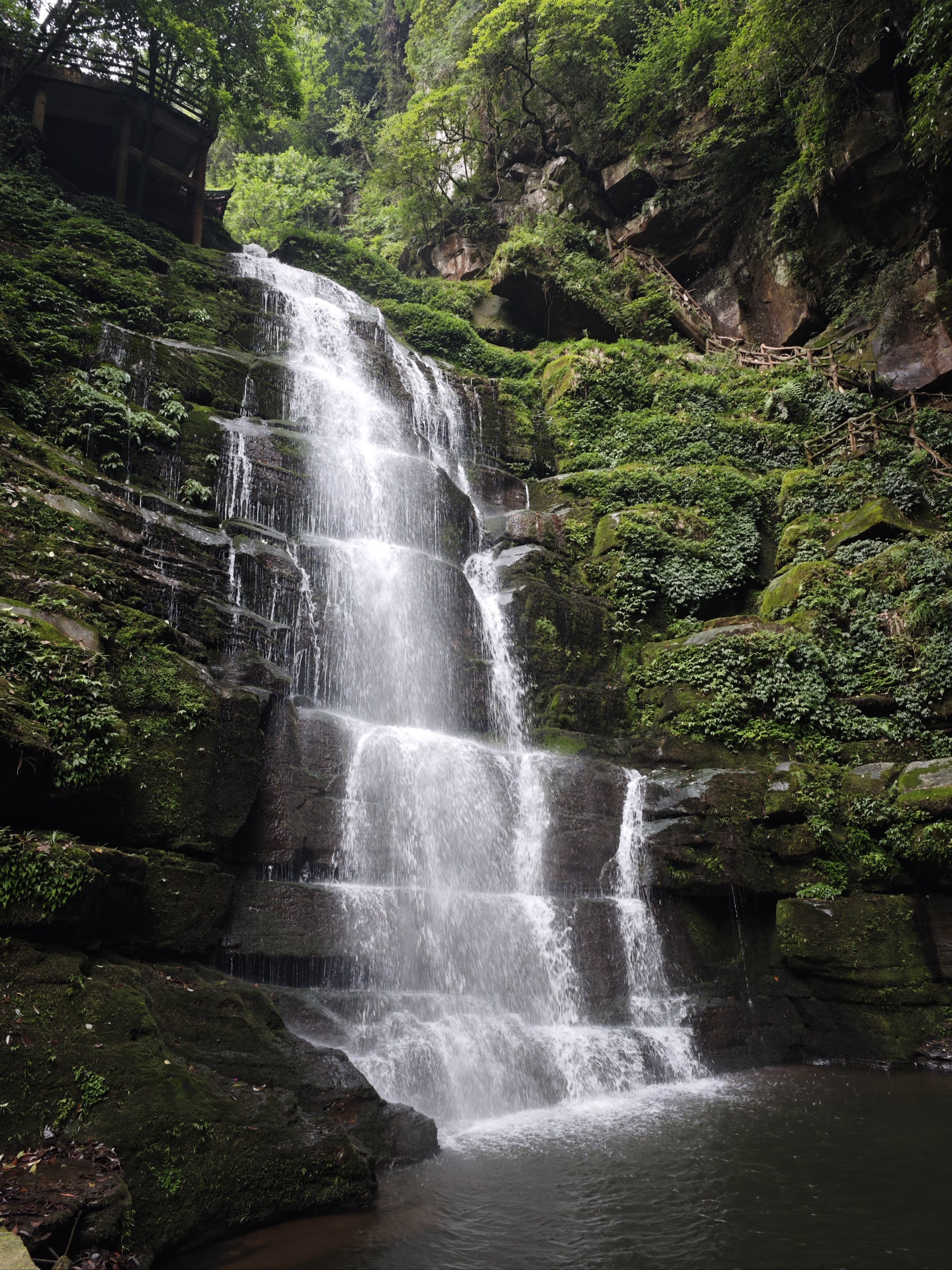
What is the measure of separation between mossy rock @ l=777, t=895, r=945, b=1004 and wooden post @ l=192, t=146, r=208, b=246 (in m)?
24.0

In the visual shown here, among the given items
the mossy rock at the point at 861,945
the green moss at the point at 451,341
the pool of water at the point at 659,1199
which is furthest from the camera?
the green moss at the point at 451,341

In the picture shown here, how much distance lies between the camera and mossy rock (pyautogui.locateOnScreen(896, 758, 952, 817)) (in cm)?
989

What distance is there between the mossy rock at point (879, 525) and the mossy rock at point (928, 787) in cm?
525

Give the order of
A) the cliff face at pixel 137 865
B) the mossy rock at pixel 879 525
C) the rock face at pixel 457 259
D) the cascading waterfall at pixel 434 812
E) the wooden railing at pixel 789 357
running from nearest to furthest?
1. the cliff face at pixel 137 865
2. the cascading waterfall at pixel 434 812
3. the mossy rock at pixel 879 525
4. the wooden railing at pixel 789 357
5. the rock face at pixel 457 259

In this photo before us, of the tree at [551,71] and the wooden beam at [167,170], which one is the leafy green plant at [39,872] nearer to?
the wooden beam at [167,170]

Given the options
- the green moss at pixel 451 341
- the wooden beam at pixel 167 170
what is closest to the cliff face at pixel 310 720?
the wooden beam at pixel 167 170

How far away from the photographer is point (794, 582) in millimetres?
14133

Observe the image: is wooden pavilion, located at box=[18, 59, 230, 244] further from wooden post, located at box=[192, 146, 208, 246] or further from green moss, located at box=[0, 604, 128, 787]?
green moss, located at box=[0, 604, 128, 787]

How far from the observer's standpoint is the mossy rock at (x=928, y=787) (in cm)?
989

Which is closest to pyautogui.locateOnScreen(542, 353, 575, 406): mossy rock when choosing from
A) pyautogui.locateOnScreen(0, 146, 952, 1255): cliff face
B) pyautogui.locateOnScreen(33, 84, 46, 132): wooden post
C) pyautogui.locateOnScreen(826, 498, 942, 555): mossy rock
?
pyautogui.locateOnScreen(0, 146, 952, 1255): cliff face

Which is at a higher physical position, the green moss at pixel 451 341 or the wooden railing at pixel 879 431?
the green moss at pixel 451 341

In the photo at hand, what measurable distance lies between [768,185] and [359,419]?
16629 mm

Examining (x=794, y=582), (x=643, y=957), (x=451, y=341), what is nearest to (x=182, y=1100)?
(x=643, y=957)

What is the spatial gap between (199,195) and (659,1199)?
2673 centimetres
